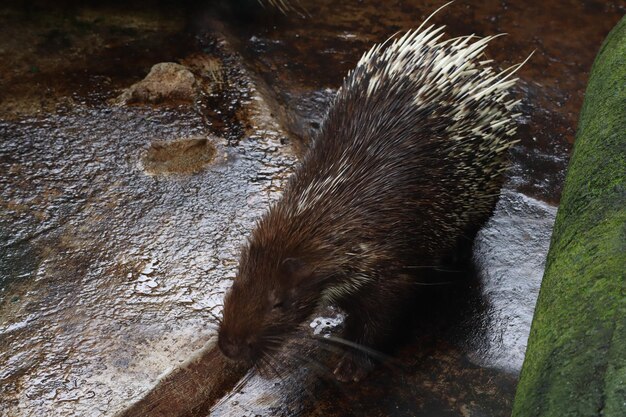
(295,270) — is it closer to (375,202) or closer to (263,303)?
(263,303)

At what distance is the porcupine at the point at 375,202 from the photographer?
8.96 ft

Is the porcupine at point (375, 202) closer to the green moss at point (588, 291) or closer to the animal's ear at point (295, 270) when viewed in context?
the animal's ear at point (295, 270)

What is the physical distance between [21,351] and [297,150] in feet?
5.64

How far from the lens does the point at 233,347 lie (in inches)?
103

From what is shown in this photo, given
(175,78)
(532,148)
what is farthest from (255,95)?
(532,148)

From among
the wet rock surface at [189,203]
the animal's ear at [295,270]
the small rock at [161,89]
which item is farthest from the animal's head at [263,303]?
the small rock at [161,89]

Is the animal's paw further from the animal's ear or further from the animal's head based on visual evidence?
the animal's ear

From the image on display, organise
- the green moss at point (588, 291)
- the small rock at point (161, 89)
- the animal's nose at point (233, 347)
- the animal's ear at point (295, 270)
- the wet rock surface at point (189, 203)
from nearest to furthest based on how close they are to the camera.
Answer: the green moss at point (588, 291), the animal's nose at point (233, 347), the animal's ear at point (295, 270), the wet rock surface at point (189, 203), the small rock at point (161, 89)

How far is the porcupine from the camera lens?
2.73 meters

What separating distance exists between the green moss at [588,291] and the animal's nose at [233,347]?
1.04m

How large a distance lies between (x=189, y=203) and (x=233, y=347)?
3.96 feet

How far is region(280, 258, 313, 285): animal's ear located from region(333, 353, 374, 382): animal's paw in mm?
579

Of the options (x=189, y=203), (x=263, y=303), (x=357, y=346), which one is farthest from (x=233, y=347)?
(x=189, y=203)

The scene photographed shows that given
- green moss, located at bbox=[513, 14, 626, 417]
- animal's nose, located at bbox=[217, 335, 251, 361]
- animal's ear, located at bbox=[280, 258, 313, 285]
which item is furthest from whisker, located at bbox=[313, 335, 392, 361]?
green moss, located at bbox=[513, 14, 626, 417]
